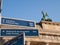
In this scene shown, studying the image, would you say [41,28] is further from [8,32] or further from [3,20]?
[8,32]

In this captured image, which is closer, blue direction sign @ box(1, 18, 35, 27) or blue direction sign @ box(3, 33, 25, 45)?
blue direction sign @ box(3, 33, 25, 45)

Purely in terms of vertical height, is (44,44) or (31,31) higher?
(31,31)

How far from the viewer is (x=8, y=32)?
22188 mm

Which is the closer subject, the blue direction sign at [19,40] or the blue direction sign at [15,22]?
the blue direction sign at [19,40]

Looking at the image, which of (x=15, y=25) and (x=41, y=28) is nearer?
(x=15, y=25)

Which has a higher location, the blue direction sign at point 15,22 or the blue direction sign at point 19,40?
the blue direction sign at point 15,22

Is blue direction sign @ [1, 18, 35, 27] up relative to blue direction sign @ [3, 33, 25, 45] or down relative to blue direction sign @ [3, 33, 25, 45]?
up

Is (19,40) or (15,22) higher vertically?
(15,22)

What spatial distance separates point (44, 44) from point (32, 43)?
58.3 inches

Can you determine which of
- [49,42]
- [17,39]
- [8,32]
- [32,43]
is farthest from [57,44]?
[17,39]

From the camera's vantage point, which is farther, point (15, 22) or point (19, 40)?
point (15, 22)

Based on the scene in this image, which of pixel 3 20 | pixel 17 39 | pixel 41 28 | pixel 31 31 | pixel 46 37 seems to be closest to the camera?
pixel 17 39

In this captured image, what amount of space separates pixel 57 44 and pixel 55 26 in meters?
4.81

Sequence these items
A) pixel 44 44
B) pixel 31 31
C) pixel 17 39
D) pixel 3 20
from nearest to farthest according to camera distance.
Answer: pixel 17 39, pixel 31 31, pixel 3 20, pixel 44 44
